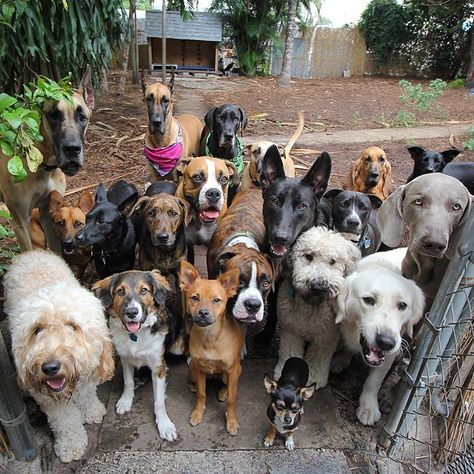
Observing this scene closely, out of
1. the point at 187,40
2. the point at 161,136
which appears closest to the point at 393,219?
the point at 161,136

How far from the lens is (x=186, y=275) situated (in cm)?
302

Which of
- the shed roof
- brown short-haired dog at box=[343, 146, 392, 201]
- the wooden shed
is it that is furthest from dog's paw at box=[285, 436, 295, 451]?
the shed roof

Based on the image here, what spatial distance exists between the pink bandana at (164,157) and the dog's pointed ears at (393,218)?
3.24 meters

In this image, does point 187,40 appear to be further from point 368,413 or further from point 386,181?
point 368,413

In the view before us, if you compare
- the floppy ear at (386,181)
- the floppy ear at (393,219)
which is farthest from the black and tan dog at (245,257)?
the floppy ear at (386,181)

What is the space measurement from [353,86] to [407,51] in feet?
22.3

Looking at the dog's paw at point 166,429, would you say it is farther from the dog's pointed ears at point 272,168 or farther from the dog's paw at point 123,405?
the dog's pointed ears at point 272,168

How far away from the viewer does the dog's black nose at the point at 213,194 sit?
14.0 ft

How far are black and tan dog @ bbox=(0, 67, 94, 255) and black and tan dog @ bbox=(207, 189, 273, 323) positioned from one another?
1.61 m

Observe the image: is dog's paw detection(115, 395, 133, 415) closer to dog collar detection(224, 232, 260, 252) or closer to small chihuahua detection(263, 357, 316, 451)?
small chihuahua detection(263, 357, 316, 451)

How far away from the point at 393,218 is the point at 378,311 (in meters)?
1.01

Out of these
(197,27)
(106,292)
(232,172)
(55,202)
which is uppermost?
(197,27)

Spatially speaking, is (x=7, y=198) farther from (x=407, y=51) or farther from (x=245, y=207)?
(x=407, y=51)

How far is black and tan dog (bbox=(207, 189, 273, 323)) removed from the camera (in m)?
3.05
